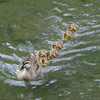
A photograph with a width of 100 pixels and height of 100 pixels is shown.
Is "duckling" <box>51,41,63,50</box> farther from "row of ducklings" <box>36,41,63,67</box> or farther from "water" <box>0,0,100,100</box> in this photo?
"water" <box>0,0,100,100</box>

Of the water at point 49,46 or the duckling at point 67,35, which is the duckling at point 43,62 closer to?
the water at point 49,46

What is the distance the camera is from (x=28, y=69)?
6.17m

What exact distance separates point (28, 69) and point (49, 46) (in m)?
1.40

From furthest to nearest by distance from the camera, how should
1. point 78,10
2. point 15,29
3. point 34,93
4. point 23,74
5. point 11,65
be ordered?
1. point 78,10
2. point 15,29
3. point 11,65
4. point 23,74
5. point 34,93

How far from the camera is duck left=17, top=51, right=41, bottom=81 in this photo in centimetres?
600

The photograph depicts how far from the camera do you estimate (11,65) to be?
21.2ft

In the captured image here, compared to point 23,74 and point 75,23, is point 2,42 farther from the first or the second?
point 75,23

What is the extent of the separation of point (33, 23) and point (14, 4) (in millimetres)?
1527

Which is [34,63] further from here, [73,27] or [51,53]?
[73,27]

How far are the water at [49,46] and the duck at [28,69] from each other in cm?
15

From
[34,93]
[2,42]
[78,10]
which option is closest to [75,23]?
[78,10]

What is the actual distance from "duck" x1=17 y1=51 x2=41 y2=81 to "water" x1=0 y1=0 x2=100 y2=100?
15cm

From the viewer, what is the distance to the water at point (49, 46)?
209 inches

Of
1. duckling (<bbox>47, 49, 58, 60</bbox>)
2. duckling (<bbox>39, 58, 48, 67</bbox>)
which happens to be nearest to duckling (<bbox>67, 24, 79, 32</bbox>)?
duckling (<bbox>47, 49, 58, 60</bbox>)
